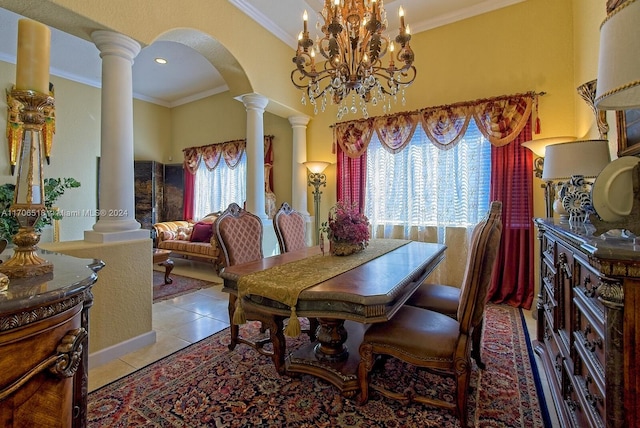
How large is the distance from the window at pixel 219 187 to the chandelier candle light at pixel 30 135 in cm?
481

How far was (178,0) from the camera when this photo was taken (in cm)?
281

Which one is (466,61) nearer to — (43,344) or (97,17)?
(97,17)

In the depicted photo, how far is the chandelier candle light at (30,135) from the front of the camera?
0.93 metres

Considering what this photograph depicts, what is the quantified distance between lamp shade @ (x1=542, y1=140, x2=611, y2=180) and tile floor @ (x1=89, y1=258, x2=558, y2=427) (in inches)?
51.3

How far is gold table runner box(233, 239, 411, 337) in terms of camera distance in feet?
4.93

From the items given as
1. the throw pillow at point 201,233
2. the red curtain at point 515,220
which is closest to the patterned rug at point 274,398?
the red curtain at point 515,220

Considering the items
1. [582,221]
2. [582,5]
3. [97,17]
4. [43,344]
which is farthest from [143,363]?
[582,5]

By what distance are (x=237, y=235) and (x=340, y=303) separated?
1270 mm

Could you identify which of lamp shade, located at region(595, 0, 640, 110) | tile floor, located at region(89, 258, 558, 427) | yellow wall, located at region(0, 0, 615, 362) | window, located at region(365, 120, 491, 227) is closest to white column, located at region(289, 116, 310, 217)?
yellow wall, located at region(0, 0, 615, 362)

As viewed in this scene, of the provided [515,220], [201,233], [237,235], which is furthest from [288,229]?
[201,233]

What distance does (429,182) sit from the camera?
387 centimetres

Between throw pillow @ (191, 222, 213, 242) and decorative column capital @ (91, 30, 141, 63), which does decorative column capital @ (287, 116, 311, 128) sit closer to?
throw pillow @ (191, 222, 213, 242)

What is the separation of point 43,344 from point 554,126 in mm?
4162

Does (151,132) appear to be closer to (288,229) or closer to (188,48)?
(188,48)
